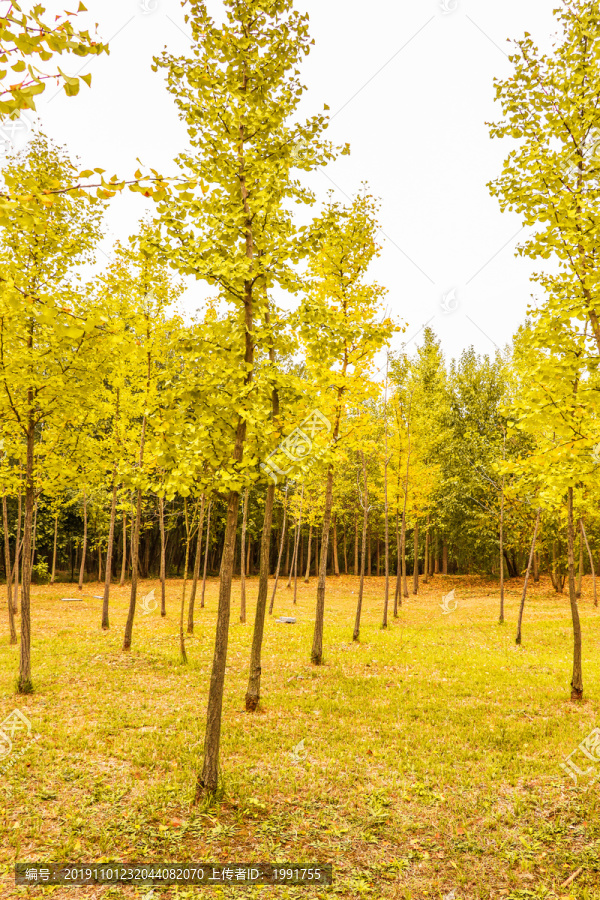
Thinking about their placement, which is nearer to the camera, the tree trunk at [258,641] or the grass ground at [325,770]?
the grass ground at [325,770]

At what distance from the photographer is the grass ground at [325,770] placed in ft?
15.3

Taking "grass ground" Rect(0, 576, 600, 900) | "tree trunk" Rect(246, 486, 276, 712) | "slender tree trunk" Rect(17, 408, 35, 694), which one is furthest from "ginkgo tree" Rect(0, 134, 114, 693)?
"tree trunk" Rect(246, 486, 276, 712)

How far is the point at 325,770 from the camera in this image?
6633mm

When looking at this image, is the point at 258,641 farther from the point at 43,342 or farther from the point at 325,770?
the point at 43,342

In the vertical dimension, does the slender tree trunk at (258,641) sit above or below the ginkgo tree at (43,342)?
below

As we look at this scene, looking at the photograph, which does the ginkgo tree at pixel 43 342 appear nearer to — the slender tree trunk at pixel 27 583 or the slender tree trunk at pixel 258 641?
the slender tree trunk at pixel 27 583

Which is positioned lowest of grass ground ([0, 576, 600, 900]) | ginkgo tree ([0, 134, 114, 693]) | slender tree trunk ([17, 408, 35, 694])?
grass ground ([0, 576, 600, 900])

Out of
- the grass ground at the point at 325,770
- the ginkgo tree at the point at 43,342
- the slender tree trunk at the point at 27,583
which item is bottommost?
the grass ground at the point at 325,770

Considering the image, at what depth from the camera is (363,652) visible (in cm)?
1350

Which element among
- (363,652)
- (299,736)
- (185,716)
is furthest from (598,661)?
(185,716)

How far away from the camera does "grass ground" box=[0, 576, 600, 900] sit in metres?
4.66

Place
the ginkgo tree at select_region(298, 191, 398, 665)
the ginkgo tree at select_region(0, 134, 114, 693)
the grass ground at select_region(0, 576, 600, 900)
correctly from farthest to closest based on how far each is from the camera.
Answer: the ginkgo tree at select_region(298, 191, 398, 665), the ginkgo tree at select_region(0, 134, 114, 693), the grass ground at select_region(0, 576, 600, 900)

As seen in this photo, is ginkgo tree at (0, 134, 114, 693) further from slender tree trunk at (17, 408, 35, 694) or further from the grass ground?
the grass ground

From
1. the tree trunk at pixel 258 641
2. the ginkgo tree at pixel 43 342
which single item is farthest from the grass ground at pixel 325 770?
the ginkgo tree at pixel 43 342
